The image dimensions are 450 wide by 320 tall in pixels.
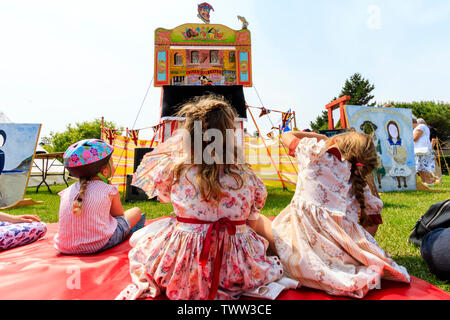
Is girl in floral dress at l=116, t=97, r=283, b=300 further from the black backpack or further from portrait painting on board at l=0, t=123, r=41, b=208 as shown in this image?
portrait painting on board at l=0, t=123, r=41, b=208

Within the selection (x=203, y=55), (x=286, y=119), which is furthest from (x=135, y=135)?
(x=286, y=119)

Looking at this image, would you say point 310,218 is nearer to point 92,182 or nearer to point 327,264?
point 327,264

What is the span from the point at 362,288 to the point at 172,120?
468 centimetres

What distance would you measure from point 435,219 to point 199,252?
2.05 meters

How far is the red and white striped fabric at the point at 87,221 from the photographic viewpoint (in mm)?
2074

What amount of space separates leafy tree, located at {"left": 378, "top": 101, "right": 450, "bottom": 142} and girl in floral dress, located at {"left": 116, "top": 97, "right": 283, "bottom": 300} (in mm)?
27614

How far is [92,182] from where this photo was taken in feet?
7.10

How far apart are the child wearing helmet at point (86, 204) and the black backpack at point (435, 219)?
2694mm

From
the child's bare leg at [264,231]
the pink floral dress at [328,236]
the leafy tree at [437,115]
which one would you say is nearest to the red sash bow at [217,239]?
the child's bare leg at [264,231]

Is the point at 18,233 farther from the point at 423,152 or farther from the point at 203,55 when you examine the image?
the point at 423,152

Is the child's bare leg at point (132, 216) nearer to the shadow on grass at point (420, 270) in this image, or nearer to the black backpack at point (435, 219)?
the shadow on grass at point (420, 270)

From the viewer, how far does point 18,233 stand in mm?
2500
